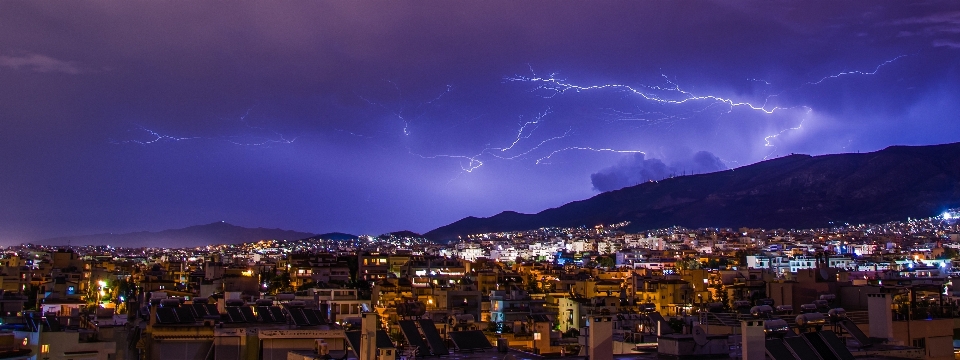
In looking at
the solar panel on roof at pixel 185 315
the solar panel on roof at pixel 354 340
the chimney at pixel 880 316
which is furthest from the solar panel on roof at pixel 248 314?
the chimney at pixel 880 316

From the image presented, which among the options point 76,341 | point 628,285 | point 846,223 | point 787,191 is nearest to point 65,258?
point 628,285

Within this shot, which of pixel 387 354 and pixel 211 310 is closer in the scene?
pixel 387 354

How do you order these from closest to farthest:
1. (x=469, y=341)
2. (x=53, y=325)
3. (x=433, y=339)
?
1. (x=433, y=339)
2. (x=469, y=341)
3. (x=53, y=325)

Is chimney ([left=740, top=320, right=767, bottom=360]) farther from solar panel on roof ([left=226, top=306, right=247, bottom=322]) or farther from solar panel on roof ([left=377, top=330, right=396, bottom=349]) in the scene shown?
solar panel on roof ([left=226, top=306, right=247, bottom=322])

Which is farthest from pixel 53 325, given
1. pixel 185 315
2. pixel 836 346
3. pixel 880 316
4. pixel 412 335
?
pixel 880 316

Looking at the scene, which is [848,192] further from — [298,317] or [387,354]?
[387,354]

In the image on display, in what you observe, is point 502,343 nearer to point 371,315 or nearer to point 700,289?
point 371,315

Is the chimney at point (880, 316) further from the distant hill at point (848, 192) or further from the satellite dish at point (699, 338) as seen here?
the distant hill at point (848, 192)

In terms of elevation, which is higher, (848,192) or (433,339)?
(848,192)
